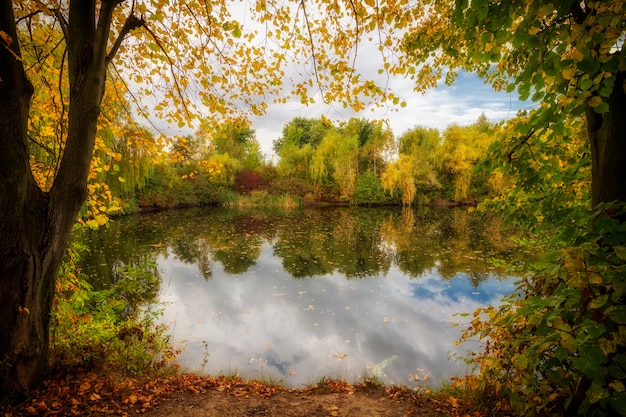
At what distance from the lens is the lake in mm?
5480

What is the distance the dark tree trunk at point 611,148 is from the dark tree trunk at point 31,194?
3.63m

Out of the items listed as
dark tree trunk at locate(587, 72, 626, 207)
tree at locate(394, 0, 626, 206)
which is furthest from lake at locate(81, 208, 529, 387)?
tree at locate(394, 0, 626, 206)

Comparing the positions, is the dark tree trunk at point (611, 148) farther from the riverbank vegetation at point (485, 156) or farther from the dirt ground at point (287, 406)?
the dirt ground at point (287, 406)

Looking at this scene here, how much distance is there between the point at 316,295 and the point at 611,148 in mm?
7243

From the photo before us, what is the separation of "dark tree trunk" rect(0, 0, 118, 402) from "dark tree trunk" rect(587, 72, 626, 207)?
363 cm

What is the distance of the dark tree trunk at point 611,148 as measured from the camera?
179 centimetres

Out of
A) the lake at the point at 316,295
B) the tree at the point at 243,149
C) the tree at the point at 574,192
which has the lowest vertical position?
the lake at the point at 316,295

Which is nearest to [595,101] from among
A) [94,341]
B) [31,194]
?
[31,194]

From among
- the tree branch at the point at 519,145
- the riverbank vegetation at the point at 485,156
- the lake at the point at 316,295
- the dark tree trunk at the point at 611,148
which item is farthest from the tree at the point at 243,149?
the dark tree trunk at the point at 611,148

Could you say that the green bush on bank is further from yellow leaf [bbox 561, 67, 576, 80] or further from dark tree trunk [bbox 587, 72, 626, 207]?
dark tree trunk [bbox 587, 72, 626, 207]

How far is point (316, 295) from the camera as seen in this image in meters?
8.36

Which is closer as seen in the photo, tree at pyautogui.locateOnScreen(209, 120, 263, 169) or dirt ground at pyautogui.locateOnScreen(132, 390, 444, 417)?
dirt ground at pyautogui.locateOnScreen(132, 390, 444, 417)

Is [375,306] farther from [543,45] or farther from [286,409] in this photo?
[543,45]

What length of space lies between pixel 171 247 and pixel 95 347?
10161mm
